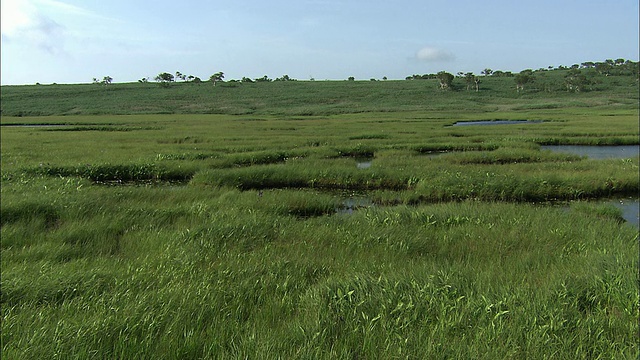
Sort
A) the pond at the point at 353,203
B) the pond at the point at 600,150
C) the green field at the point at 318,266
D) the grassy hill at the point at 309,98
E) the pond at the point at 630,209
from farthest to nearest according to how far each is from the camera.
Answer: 1. the grassy hill at the point at 309,98
2. the pond at the point at 600,150
3. the pond at the point at 353,203
4. the pond at the point at 630,209
5. the green field at the point at 318,266

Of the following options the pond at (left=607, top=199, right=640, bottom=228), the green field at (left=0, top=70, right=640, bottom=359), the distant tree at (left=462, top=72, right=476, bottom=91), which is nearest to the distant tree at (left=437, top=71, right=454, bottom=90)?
the distant tree at (left=462, top=72, right=476, bottom=91)

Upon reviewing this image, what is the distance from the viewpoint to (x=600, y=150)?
23.5 meters

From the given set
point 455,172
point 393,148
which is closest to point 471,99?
point 393,148

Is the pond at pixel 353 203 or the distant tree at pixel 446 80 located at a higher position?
the distant tree at pixel 446 80

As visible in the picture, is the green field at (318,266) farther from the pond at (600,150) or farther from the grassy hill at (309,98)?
the grassy hill at (309,98)

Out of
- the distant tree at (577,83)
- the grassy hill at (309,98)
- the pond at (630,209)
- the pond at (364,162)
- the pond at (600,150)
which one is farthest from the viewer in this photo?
the distant tree at (577,83)

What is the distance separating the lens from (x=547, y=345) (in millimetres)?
3268

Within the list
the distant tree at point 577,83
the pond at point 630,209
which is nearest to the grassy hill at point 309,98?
A: the distant tree at point 577,83

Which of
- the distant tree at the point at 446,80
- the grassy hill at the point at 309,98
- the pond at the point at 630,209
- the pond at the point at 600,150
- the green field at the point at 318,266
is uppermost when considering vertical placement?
the distant tree at the point at 446,80

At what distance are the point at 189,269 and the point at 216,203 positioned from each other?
475cm

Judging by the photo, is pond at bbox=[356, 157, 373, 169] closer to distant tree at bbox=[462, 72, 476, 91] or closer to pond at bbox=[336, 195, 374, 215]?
pond at bbox=[336, 195, 374, 215]

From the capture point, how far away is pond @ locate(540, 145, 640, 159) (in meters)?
21.4

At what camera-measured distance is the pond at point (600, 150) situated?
70.2 feet

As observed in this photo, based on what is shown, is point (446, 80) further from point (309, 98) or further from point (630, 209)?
point (630, 209)
